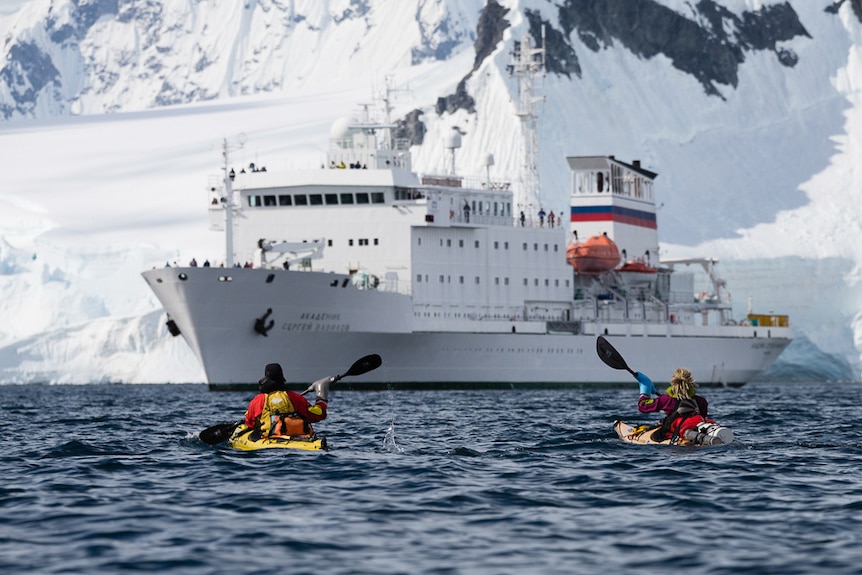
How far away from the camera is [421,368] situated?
60.9 m

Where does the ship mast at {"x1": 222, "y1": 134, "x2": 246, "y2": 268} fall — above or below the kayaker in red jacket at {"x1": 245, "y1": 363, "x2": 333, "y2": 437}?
above

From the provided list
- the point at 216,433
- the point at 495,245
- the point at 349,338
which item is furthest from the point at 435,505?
the point at 495,245

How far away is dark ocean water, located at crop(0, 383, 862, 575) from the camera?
14.7m

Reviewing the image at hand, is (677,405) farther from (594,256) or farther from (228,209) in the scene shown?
(594,256)

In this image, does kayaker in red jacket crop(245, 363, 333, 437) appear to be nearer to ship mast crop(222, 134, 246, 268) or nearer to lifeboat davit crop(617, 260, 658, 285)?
ship mast crop(222, 134, 246, 268)

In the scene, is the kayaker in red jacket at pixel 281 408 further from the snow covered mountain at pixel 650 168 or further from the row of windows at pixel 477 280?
the snow covered mountain at pixel 650 168

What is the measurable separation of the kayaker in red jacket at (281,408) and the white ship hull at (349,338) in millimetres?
31368

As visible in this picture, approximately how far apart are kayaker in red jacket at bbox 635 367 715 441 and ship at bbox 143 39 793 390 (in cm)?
3159

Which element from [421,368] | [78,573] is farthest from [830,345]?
[78,573]

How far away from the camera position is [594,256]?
224ft

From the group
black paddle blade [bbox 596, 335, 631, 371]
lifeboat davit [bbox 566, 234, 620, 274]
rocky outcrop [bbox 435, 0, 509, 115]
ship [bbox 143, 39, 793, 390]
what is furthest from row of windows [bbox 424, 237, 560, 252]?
rocky outcrop [bbox 435, 0, 509, 115]

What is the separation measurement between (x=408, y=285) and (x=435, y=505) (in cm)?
4284

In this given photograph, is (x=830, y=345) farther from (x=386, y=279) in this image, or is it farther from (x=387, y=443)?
(x=387, y=443)

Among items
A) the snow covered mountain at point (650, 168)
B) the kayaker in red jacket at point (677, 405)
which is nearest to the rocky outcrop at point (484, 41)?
the snow covered mountain at point (650, 168)
